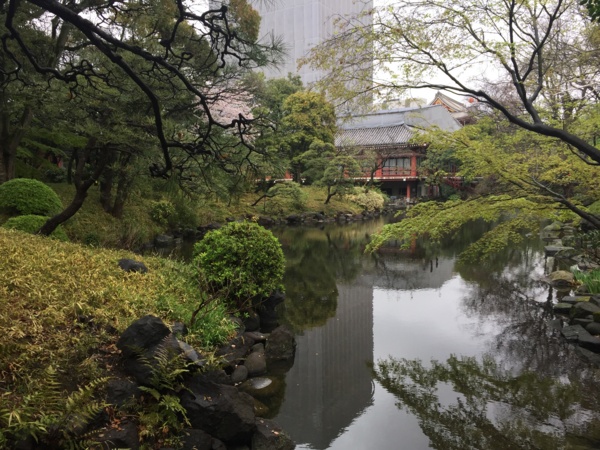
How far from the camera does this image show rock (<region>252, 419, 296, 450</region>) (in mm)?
3742

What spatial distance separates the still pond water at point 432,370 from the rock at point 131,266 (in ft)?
8.08

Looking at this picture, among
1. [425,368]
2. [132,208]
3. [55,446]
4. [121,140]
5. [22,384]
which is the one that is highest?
[121,140]

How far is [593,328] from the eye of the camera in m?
6.55

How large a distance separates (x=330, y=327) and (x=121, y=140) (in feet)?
15.2

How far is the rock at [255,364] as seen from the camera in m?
5.30

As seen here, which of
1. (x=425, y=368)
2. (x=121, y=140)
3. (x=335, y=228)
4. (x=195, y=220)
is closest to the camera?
(x=425, y=368)

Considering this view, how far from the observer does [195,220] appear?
1681 centimetres

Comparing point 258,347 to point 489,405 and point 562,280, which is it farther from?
point 562,280

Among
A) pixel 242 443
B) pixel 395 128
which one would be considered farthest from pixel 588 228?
pixel 395 128

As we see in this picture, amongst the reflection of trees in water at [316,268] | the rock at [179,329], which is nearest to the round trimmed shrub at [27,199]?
the reflection of trees in water at [316,268]

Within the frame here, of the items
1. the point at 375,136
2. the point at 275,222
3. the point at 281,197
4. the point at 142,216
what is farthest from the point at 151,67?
the point at 375,136

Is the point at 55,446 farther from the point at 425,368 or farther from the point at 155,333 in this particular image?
the point at 425,368

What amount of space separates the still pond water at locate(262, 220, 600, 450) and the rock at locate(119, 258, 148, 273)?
2.46 meters

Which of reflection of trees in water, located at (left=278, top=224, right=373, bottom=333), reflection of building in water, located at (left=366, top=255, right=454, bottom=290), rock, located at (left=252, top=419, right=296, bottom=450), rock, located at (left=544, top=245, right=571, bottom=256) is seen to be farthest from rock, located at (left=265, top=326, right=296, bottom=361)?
rock, located at (left=544, top=245, right=571, bottom=256)
